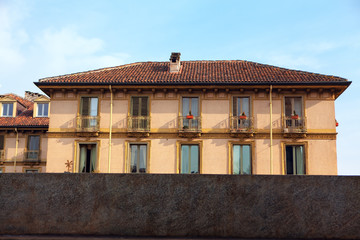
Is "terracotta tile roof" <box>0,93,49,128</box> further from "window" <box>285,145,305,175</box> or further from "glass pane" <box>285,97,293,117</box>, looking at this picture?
"window" <box>285,145,305,175</box>

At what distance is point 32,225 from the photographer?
8.59 metres

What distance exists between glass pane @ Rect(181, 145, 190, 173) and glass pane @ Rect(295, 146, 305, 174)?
22.4 ft

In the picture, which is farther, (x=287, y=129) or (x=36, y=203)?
(x=287, y=129)

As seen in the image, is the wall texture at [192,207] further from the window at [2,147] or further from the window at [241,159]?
the window at [2,147]

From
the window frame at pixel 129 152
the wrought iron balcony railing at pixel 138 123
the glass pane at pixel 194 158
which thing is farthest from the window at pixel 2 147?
the glass pane at pixel 194 158

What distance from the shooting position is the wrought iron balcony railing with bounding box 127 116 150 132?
25.1 metres

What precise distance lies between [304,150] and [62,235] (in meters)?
19.2

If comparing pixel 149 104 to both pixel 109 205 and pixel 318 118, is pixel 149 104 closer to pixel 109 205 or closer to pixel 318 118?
pixel 318 118

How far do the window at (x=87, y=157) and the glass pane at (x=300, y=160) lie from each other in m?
12.7

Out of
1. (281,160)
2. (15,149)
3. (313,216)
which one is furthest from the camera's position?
(15,149)

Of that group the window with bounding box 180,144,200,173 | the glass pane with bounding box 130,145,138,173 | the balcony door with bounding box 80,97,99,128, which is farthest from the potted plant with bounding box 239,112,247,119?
the balcony door with bounding box 80,97,99,128

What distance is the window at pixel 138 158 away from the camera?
24.8m

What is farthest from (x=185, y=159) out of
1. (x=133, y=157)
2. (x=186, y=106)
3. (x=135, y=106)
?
(x=135, y=106)

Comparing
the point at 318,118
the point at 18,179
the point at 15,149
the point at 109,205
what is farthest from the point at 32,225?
the point at 15,149
